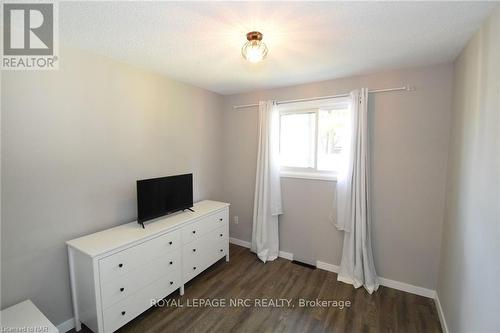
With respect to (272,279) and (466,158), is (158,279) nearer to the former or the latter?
(272,279)

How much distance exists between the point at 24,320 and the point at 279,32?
256cm

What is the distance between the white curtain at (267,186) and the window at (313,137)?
6.6 inches

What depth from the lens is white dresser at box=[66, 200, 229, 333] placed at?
1.69m

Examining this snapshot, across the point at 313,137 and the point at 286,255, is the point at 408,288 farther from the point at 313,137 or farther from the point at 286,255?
the point at 313,137

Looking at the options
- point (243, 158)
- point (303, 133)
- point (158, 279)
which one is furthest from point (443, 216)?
point (158, 279)

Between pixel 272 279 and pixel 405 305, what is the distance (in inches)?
52.7

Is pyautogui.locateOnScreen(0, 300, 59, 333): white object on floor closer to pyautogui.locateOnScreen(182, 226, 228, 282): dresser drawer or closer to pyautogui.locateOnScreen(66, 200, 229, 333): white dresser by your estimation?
pyautogui.locateOnScreen(66, 200, 229, 333): white dresser

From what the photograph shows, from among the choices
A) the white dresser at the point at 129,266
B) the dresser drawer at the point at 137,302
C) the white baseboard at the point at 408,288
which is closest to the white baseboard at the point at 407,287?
the white baseboard at the point at 408,288

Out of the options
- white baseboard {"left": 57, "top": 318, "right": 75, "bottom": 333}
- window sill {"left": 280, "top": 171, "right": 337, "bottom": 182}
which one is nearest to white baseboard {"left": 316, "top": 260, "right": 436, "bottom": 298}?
window sill {"left": 280, "top": 171, "right": 337, "bottom": 182}

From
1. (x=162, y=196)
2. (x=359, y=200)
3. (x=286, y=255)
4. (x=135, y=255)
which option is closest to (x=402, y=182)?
(x=359, y=200)

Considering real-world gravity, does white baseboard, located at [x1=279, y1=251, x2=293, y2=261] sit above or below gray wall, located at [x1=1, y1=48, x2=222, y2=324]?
below

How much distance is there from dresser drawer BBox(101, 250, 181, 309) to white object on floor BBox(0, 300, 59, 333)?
337 millimetres

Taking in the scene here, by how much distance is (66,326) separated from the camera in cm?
184

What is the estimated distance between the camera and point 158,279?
209cm
